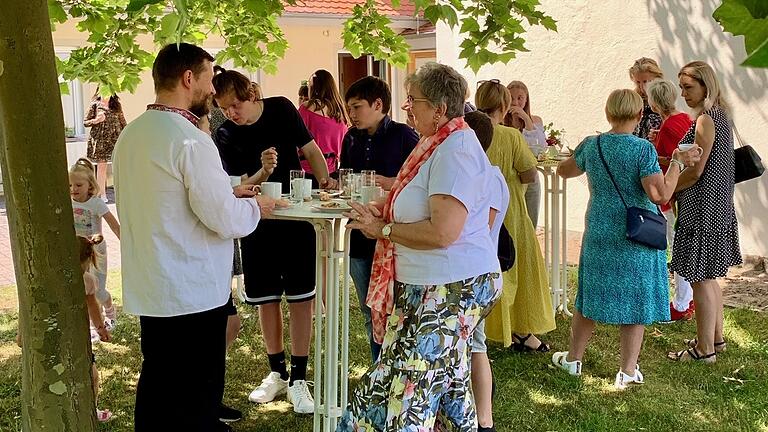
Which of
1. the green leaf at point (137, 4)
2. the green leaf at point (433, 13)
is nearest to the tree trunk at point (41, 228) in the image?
the green leaf at point (433, 13)

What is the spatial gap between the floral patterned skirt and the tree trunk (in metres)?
1.15

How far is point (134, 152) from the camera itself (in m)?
3.02

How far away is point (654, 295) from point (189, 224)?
280cm

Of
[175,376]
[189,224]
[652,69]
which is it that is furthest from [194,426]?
[652,69]

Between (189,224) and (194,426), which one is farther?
(194,426)

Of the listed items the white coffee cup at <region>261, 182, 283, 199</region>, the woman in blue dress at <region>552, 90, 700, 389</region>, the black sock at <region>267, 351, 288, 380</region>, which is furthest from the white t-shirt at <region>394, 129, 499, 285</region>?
the black sock at <region>267, 351, 288, 380</region>

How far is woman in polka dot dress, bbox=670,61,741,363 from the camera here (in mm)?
4770

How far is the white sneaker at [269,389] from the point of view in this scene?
4602 mm

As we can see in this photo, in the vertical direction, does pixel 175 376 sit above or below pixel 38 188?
below

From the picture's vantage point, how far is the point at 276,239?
446cm

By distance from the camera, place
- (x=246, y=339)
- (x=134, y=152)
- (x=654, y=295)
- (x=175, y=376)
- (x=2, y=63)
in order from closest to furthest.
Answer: (x=2, y=63) < (x=134, y=152) < (x=175, y=376) < (x=654, y=295) < (x=246, y=339)

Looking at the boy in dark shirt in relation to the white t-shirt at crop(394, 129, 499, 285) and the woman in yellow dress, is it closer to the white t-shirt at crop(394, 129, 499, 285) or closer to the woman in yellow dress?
the woman in yellow dress

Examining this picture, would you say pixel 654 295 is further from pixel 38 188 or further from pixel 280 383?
pixel 38 188

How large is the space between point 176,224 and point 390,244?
858 mm
